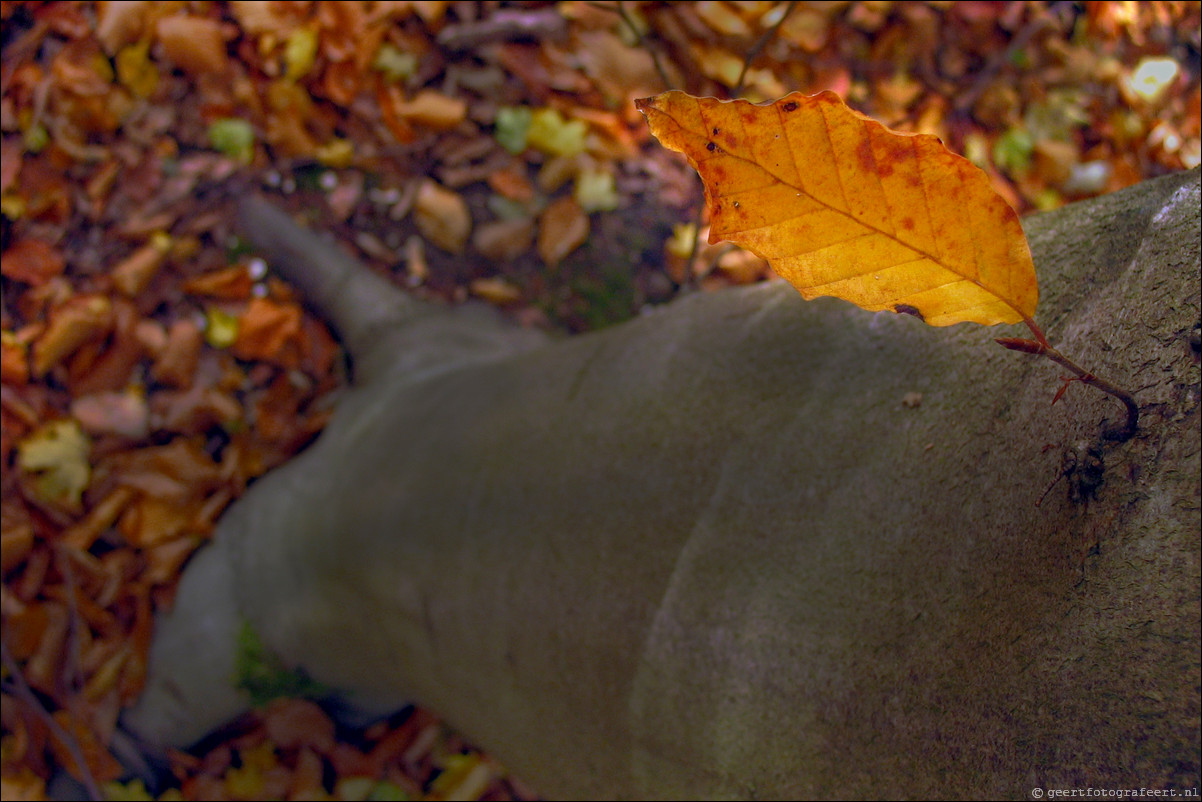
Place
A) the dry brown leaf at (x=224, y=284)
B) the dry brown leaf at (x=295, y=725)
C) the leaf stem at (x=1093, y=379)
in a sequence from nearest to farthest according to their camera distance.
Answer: the leaf stem at (x=1093, y=379) → the dry brown leaf at (x=295, y=725) → the dry brown leaf at (x=224, y=284)

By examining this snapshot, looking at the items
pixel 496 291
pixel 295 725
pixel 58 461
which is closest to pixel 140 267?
pixel 58 461

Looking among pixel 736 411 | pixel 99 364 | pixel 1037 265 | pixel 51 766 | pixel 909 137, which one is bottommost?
pixel 51 766

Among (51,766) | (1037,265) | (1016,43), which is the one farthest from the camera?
(1016,43)

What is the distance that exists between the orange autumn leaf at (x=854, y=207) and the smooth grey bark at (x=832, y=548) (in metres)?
0.08

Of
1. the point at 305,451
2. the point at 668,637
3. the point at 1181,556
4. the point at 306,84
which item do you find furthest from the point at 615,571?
the point at 306,84

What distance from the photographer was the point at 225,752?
1738mm

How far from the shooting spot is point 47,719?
1.52 meters

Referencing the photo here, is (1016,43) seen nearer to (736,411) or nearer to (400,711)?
(736,411)

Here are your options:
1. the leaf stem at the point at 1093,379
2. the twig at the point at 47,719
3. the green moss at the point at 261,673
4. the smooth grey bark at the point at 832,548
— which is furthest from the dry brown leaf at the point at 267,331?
the leaf stem at the point at 1093,379

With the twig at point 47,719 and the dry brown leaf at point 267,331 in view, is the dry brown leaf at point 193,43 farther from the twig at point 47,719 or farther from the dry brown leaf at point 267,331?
the twig at point 47,719

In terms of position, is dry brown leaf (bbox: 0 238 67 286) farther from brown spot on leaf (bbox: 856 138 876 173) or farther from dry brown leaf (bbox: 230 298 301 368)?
brown spot on leaf (bbox: 856 138 876 173)

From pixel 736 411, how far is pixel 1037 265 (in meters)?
0.24

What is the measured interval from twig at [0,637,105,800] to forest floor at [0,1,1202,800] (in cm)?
1

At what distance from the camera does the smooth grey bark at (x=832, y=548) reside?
14.2 inches
